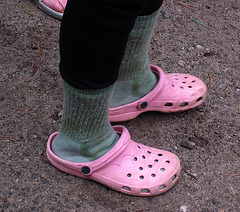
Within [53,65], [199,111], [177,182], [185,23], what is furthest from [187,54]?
[177,182]

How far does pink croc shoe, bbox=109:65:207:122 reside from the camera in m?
1.46

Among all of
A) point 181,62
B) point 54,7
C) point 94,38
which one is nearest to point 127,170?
point 94,38

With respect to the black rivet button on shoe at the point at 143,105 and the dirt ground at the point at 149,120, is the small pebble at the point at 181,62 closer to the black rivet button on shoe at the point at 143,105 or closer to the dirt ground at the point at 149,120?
the dirt ground at the point at 149,120

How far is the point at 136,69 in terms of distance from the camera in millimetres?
1378

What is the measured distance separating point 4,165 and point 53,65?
2.23 ft

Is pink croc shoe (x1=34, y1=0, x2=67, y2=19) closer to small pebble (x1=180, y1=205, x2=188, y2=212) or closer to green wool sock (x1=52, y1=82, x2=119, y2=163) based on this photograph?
green wool sock (x1=52, y1=82, x2=119, y2=163)

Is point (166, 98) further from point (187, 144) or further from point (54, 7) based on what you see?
point (54, 7)

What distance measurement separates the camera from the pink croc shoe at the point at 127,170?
1.18 metres

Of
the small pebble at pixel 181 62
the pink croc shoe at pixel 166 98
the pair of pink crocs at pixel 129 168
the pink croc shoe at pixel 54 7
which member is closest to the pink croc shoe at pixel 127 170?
the pair of pink crocs at pixel 129 168

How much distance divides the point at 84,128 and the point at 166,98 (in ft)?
1.75

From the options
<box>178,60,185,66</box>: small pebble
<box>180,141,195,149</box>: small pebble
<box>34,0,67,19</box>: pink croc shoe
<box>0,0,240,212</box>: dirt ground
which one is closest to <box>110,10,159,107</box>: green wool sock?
<box>0,0,240,212</box>: dirt ground

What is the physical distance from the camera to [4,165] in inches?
49.2

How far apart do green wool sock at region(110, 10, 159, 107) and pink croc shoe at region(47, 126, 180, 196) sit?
0.82ft

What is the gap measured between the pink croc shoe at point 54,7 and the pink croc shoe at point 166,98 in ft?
2.73
